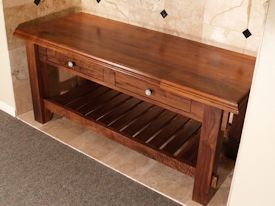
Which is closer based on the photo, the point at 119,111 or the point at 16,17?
the point at 16,17

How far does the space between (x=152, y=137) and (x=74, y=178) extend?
1.56 ft

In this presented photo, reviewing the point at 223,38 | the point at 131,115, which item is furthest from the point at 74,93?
the point at 223,38

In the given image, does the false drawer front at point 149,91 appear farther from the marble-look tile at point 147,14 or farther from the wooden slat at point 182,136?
the marble-look tile at point 147,14

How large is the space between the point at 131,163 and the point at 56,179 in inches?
16.2

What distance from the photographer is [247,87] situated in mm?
1527

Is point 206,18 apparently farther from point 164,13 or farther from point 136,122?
point 136,122

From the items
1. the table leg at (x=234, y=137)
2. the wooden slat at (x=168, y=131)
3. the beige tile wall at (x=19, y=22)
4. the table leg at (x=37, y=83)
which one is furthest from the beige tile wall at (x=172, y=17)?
the wooden slat at (x=168, y=131)

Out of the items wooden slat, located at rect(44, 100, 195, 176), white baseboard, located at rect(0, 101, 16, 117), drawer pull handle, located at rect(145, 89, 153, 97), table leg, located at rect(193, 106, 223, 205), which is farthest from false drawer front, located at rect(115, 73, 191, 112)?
white baseboard, located at rect(0, 101, 16, 117)

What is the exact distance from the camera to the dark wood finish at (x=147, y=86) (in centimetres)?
157

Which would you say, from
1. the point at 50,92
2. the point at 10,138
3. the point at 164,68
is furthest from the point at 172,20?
the point at 10,138

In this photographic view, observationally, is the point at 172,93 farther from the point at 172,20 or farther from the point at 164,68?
the point at 172,20

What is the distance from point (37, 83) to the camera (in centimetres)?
218

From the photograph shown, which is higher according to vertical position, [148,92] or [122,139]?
[148,92]

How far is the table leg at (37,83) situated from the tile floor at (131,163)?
0.22 feet
